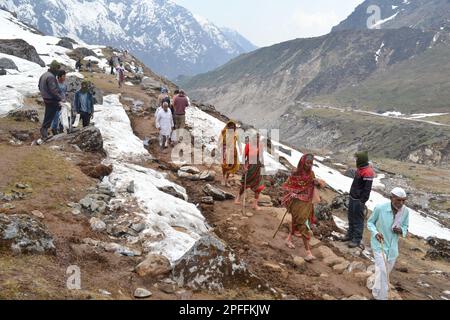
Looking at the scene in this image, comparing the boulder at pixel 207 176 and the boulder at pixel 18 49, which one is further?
the boulder at pixel 18 49

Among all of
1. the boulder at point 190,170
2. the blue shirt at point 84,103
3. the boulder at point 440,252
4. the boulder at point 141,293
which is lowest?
the boulder at point 440,252

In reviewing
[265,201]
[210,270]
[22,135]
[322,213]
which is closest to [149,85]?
[22,135]

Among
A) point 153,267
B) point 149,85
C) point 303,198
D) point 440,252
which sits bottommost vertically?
point 440,252

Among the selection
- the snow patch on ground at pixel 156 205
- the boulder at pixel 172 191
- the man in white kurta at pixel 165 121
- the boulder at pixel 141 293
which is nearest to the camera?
the boulder at pixel 141 293

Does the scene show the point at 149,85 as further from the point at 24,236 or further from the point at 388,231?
the point at 388,231

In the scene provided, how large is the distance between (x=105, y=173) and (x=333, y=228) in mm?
7616

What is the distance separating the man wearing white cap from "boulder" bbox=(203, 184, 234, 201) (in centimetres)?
575

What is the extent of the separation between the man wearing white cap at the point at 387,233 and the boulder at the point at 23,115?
15454mm

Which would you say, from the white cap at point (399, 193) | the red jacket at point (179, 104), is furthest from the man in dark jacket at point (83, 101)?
the white cap at point (399, 193)

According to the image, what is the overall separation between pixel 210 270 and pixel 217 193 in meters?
5.70

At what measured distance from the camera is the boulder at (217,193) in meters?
12.9

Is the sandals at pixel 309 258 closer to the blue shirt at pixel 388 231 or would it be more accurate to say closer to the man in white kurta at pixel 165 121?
the blue shirt at pixel 388 231

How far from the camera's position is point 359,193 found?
1120 cm
